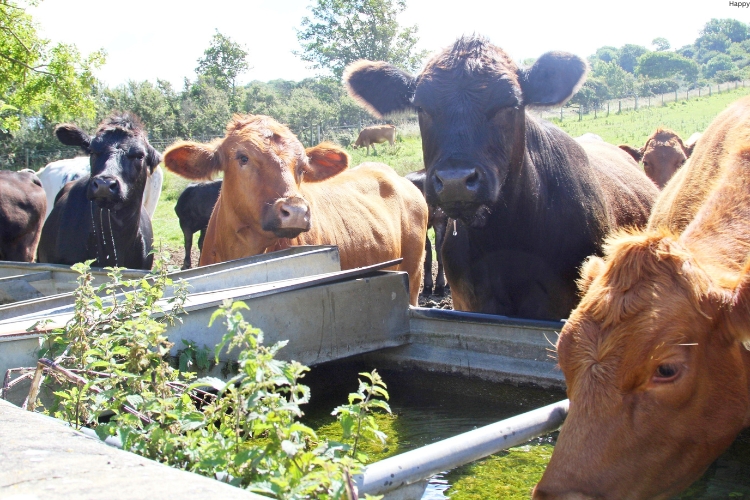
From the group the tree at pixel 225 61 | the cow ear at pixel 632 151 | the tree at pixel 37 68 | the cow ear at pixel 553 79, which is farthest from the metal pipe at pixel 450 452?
the tree at pixel 225 61

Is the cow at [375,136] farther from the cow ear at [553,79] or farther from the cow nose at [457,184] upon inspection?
the cow nose at [457,184]

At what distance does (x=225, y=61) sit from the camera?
62906 millimetres

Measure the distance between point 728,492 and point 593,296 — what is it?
4.47 ft

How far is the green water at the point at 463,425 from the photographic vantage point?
3170 millimetres

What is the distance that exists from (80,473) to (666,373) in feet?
5.55

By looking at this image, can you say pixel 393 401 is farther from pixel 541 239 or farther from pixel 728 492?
pixel 728 492

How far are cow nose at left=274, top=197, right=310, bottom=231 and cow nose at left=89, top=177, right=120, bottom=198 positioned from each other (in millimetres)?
1993

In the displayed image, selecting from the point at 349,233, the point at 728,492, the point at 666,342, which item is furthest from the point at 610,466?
the point at 349,233

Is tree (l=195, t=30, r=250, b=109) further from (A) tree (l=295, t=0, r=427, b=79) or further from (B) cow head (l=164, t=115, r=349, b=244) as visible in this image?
(B) cow head (l=164, t=115, r=349, b=244)

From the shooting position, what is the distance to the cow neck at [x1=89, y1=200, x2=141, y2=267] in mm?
6758

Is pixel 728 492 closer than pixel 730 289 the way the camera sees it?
No

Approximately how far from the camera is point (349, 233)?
6.41m

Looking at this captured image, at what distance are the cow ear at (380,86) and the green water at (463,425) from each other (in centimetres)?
182

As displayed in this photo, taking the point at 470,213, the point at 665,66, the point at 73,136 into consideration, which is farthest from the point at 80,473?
the point at 665,66
